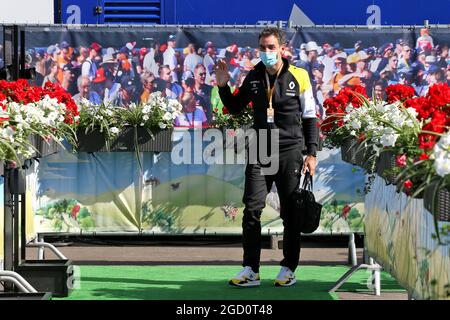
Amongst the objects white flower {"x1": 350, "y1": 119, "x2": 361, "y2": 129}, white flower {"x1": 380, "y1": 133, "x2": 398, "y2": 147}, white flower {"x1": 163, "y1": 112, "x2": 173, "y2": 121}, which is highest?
white flower {"x1": 163, "y1": 112, "x2": 173, "y2": 121}

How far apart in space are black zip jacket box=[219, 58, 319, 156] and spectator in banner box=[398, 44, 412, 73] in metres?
4.38

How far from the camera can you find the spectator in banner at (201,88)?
1320cm

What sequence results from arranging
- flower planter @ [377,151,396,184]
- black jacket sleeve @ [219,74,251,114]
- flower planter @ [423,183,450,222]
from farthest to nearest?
black jacket sleeve @ [219,74,251,114] → flower planter @ [377,151,396,184] → flower planter @ [423,183,450,222]

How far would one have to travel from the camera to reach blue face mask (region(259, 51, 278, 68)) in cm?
888

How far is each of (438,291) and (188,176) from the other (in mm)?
7586

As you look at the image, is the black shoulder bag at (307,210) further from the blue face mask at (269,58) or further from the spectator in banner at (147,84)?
A: the spectator in banner at (147,84)

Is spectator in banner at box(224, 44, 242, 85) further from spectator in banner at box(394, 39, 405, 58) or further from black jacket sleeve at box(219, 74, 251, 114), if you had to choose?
black jacket sleeve at box(219, 74, 251, 114)

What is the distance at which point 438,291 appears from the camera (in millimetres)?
5176

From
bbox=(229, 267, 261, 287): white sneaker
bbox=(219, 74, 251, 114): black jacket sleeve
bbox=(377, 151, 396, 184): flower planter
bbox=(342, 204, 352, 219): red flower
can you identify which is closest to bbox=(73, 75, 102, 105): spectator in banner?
bbox=(342, 204, 352, 219): red flower

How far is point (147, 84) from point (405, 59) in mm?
3249

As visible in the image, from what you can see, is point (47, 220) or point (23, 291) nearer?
point (23, 291)

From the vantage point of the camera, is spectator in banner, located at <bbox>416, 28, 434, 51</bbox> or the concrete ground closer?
the concrete ground
